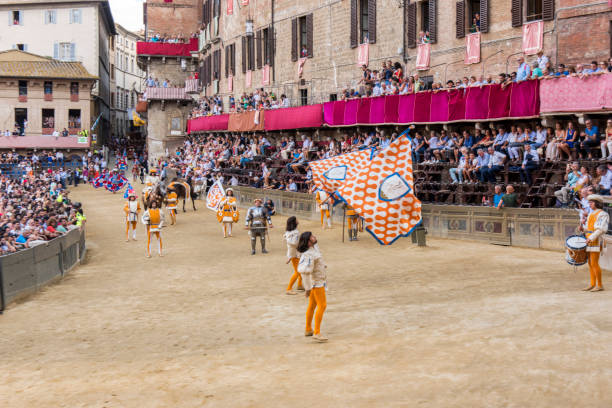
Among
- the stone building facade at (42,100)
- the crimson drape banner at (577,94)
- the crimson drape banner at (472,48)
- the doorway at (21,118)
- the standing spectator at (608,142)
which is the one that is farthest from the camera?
the doorway at (21,118)

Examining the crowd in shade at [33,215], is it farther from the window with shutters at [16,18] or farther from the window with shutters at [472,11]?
the window with shutters at [16,18]

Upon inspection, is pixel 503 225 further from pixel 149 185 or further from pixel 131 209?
pixel 149 185

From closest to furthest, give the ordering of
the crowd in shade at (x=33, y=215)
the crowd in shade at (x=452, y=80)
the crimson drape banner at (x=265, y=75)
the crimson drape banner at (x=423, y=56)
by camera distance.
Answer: the crowd in shade at (x=33, y=215), the crowd in shade at (x=452, y=80), the crimson drape banner at (x=423, y=56), the crimson drape banner at (x=265, y=75)

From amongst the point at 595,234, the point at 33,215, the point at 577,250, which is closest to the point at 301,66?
the point at 33,215

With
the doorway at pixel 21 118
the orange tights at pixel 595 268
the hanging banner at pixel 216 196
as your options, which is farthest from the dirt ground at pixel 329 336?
the doorway at pixel 21 118

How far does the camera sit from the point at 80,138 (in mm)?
62844

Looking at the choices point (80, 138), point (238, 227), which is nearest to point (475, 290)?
point (238, 227)

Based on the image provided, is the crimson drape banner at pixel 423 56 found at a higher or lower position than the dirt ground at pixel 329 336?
higher

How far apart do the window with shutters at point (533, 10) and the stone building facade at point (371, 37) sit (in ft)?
0.13

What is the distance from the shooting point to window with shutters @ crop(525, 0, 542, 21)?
25.2 meters

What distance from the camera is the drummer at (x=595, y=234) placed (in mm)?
12992

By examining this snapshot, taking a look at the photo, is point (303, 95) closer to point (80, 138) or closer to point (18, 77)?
point (80, 138)

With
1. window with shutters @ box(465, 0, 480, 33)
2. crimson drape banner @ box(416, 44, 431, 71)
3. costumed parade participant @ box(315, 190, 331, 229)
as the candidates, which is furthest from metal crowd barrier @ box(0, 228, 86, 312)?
window with shutters @ box(465, 0, 480, 33)

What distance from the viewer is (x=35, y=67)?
6419cm
